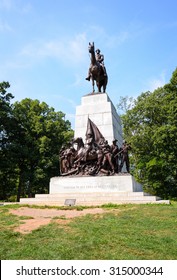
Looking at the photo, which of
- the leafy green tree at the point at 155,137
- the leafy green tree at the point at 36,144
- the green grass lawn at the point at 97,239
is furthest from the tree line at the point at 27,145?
the green grass lawn at the point at 97,239

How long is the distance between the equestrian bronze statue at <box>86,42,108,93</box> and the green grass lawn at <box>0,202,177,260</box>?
41.3ft

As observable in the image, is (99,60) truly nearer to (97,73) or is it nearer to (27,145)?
(97,73)

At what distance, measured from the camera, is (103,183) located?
1541cm

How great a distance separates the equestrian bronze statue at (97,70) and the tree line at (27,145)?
485 inches

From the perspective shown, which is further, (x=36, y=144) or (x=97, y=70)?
(x=36, y=144)

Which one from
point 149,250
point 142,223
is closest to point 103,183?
point 142,223

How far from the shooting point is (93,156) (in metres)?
16.7

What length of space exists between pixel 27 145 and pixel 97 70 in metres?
14.9

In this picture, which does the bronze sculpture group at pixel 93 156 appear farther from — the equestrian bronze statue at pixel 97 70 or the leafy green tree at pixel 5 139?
the leafy green tree at pixel 5 139

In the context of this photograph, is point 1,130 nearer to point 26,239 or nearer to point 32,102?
point 32,102

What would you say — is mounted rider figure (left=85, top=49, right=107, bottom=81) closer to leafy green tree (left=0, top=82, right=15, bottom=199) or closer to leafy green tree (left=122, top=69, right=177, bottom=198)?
leafy green tree (left=122, top=69, right=177, bottom=198)

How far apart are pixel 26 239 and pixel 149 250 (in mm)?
2958

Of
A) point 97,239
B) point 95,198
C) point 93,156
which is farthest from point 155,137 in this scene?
point 97,239

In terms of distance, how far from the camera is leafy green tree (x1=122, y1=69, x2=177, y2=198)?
26611 mm
